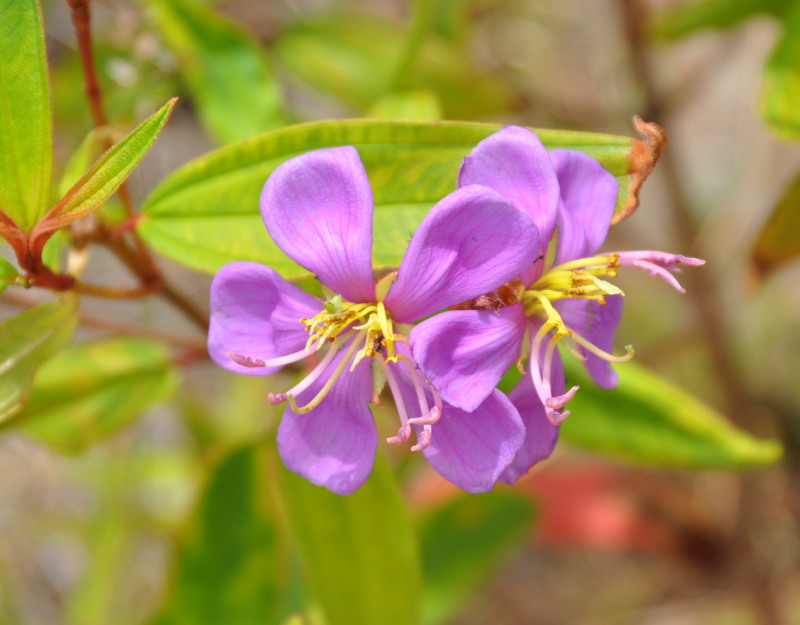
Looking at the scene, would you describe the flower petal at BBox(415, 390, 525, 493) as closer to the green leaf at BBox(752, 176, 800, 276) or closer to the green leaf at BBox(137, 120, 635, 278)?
the green leaf at BBox(137, 120, 635, 278)

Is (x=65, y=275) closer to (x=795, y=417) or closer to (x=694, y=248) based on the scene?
(x=694, y=248)

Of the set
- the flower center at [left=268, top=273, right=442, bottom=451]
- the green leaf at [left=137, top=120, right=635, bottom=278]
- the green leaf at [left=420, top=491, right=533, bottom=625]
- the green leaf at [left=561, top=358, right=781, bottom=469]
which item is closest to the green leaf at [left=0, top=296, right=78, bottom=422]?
the green leaf at [left=137, top=120, right=635, bottom=278]

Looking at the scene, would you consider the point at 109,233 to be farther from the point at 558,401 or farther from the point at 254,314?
the point at 558,401

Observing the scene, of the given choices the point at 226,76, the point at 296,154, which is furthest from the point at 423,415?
the point at 226,76

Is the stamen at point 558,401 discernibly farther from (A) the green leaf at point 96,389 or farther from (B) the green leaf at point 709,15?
(B) the green leaf at point 709,15

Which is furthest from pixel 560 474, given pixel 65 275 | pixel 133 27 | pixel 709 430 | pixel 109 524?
pixel 65 275

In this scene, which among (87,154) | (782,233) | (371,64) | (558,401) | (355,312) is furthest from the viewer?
(371,64)
